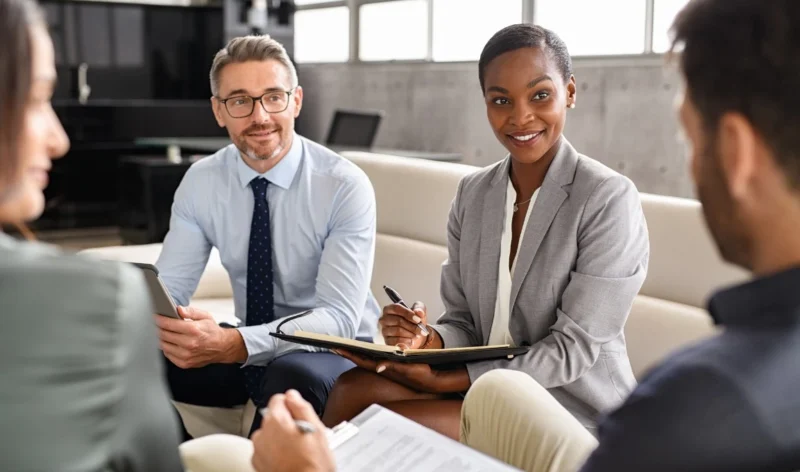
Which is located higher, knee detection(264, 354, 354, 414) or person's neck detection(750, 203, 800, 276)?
person's neck detection(750, 203, 800, 276)

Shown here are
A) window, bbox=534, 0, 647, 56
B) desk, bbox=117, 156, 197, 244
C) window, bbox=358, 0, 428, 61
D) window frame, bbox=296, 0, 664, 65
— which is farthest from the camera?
window, bbox=358, 0, 428, 61

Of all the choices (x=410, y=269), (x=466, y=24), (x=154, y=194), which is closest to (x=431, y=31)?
(x=466, y=24)

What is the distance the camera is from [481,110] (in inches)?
268

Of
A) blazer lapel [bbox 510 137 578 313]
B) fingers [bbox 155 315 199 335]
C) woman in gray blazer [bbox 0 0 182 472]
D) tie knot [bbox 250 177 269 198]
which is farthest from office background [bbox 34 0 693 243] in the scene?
woman in gray blazer [bbox 0 0 182 472]

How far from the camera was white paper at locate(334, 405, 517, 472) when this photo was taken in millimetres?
1250

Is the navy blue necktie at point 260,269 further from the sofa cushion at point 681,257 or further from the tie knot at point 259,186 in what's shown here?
the sofa cushion at point 681,257

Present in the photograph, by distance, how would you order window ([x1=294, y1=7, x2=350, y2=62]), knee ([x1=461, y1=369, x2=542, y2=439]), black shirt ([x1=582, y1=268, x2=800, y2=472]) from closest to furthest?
black shirt ([x1=582, y1=268, x2=800, y2=472]) → knee ([x1=461, y1=369, x2=542, y2=439]) → window ([x1=294, y1=7, x2=350, y2=62])

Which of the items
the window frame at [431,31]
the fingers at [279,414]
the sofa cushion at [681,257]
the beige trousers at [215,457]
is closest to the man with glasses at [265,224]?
the sofa cushion at [681,257]

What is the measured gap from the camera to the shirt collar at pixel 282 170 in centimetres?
237

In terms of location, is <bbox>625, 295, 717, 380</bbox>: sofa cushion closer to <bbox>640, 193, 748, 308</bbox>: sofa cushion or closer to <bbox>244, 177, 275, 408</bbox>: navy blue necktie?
<bbox>640, 193, 748, 308</bbox>: sofa cushion

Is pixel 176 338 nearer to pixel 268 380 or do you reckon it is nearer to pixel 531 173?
pixel 268 380

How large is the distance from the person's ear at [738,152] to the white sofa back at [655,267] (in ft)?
3.36

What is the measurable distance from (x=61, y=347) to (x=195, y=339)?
1.35m

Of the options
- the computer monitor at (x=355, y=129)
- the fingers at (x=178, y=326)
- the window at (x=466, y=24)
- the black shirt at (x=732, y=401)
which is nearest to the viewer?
the black shirt at (x=732, y=401)
